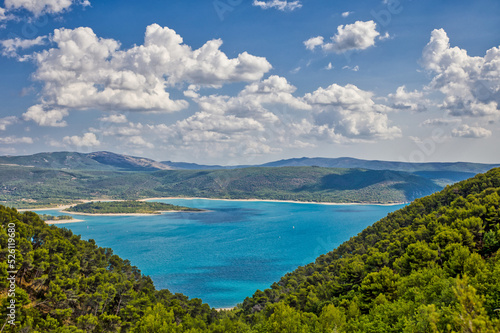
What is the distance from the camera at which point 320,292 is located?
41281mm

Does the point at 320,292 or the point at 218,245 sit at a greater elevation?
the point at 320,292

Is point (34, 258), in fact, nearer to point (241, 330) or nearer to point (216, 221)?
point (241, 330)

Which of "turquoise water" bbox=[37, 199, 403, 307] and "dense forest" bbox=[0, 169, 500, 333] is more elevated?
"dense forest" bbox=[0, 169, 500, 333]

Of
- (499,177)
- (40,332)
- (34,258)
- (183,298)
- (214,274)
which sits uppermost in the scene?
(499,177)

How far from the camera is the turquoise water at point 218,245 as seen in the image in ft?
255

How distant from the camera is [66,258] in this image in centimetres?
4228

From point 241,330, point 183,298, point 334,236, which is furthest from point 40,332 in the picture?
point 334,236

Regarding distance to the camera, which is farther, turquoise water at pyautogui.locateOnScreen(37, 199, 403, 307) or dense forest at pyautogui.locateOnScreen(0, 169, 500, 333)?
turquoise water at pyautogui.locateOnScreen(37, 199, 403, 307)

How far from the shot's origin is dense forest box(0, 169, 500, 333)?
838 inches

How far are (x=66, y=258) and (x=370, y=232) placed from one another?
52.0 m

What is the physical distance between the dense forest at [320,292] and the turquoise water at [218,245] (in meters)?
26.0

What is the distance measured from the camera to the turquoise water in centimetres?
7762

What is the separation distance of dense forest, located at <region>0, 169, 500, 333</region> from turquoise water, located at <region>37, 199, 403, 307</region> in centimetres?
2596

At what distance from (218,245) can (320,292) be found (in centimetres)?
8170
